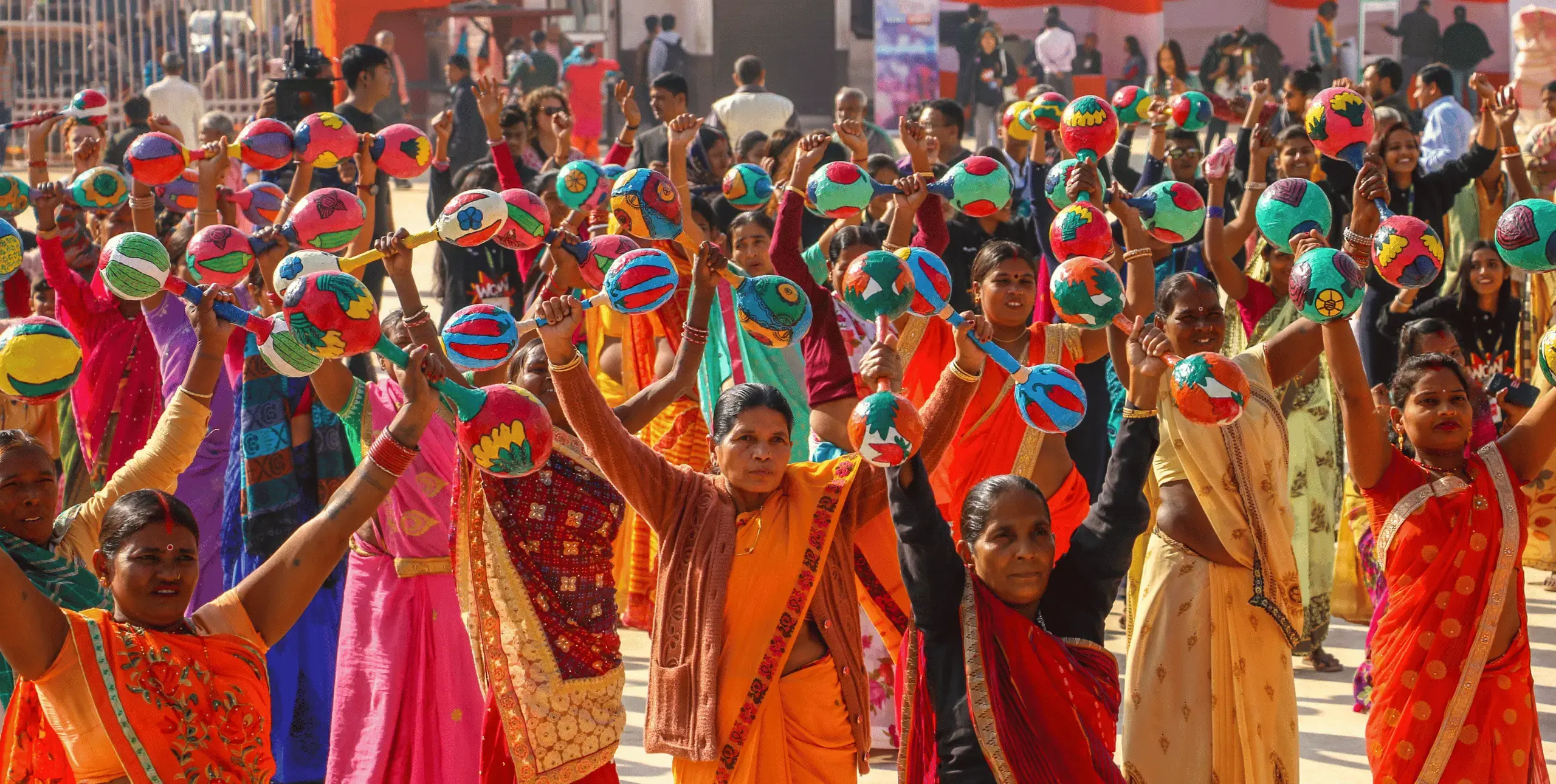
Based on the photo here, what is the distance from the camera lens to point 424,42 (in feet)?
87.6

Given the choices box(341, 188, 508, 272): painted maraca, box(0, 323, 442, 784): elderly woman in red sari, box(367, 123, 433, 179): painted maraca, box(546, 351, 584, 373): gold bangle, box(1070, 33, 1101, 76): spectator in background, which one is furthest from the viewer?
box(1070, 33, 1101, 76): spectator in background

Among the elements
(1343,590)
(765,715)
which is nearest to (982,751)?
(765,715)

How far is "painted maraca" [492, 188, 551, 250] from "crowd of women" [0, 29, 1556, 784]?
21 cm

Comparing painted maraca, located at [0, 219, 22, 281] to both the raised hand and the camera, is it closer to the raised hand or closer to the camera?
the raised hand

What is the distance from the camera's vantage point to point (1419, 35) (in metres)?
24.8

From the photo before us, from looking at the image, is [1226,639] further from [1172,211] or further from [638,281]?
[638,281]

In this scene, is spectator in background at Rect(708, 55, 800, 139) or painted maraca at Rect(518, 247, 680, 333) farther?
spectator in background at Rect(708, 55, 800, 139)

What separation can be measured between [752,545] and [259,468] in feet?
6.32

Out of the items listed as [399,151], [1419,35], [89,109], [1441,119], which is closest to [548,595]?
[399,151]

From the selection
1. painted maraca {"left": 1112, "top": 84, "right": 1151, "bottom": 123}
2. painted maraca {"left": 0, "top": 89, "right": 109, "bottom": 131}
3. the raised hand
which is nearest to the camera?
painted maraca {"left": 0, "top": 89, "right": 109, "bottom": 131}

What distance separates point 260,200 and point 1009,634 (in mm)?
4130

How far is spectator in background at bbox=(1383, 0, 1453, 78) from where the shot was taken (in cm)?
2473

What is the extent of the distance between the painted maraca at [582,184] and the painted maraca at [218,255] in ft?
4.85

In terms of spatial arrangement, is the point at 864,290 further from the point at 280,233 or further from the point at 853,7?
the point at 853,7
